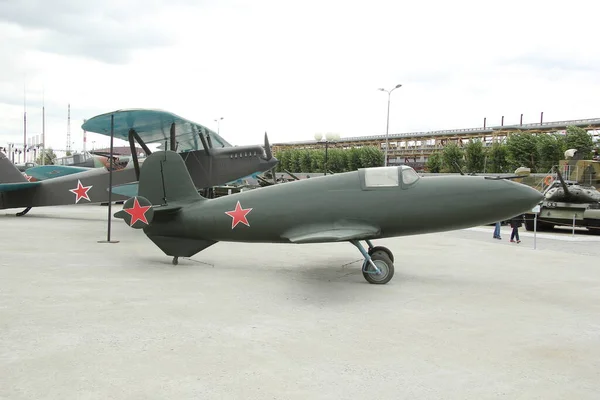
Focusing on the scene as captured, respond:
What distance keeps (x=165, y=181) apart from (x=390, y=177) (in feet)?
15.2

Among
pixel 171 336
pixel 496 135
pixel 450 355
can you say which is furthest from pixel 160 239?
pixel 496 135

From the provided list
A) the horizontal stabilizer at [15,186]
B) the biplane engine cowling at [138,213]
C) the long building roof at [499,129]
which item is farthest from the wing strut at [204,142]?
the long building roof at [499,129]

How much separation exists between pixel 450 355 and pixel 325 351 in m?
1.29

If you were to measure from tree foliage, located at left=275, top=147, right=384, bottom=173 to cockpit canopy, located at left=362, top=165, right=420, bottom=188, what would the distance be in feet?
212

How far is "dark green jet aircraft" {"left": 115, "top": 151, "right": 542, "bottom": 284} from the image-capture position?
312 inches

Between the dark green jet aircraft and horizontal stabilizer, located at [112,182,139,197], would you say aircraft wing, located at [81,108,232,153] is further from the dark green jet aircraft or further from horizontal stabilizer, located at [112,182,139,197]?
the dark green jet aircraft

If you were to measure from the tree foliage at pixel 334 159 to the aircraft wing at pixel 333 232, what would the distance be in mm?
65035

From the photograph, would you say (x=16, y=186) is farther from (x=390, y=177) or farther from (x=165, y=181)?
(x=390, y=177)

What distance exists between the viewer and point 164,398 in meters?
3.66

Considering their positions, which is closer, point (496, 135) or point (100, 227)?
point (100, 227)

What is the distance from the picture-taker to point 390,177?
27.4 ft

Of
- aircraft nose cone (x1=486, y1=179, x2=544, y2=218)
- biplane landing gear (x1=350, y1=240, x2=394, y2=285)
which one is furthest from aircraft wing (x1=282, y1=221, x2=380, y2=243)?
aircraft nose cone (x1=486, y1=179, x2=544, y2=218)

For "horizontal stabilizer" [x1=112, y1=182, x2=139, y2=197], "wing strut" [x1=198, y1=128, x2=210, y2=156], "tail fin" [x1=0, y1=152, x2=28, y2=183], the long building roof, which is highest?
the long building roof

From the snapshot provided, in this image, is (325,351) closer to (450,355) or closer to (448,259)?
(450,355)
